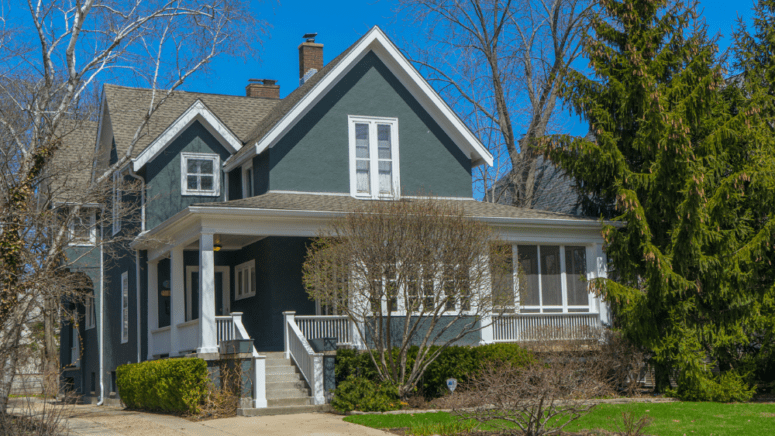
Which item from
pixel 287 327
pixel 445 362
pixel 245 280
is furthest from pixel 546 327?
pixel 245 280

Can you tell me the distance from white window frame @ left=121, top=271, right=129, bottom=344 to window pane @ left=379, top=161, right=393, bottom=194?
7.91 m

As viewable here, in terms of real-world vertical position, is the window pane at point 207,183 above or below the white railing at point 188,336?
above

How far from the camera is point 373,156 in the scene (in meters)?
19.9

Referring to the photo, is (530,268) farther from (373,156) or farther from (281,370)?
(281,370)

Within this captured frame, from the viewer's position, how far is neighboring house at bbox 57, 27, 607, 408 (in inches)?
703

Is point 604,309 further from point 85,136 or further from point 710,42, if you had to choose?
point 85,136

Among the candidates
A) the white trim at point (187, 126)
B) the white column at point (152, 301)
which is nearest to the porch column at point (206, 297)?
the white column at point (152, 301)

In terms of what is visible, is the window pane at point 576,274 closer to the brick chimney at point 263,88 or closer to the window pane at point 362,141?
the window pane at point 362,141

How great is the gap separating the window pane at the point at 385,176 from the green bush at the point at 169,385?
701 centimetres

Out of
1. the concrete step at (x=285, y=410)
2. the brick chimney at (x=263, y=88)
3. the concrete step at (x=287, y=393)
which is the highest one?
the brick chimney at (x=263, y=88)

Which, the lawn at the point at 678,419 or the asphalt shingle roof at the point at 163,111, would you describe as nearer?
the lawn at the point at 678,419

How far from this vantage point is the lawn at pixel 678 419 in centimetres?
1117

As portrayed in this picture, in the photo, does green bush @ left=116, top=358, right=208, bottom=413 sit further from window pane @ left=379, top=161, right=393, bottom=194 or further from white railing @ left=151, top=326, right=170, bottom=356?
window pane @ left=379, top=161, right=393, bottom=194

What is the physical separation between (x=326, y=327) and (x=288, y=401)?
246 cm
